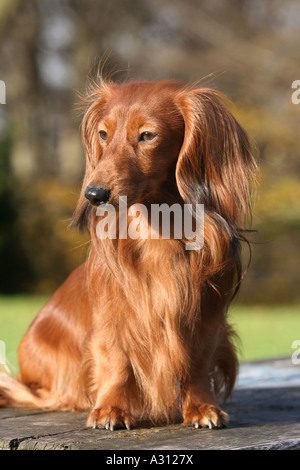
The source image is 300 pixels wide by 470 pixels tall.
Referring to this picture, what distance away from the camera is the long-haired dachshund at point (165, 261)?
263cm

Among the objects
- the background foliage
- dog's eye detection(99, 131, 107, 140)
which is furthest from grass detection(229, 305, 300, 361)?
dog's eye detection(99, 131, 107, 140)

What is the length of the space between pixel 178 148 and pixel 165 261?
1.48 feet

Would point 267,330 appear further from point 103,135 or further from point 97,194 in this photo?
point 97,194

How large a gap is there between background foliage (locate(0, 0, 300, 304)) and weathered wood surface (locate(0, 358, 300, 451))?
9667 millimetres

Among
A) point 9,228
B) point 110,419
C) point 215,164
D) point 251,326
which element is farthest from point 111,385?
point 9,228

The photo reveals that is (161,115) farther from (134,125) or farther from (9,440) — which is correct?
(9,440)

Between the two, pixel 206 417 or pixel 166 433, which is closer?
pixel 166 433

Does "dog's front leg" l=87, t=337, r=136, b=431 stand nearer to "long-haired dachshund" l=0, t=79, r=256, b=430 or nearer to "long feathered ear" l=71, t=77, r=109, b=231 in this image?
"long-haired dachshund" l=0, t=79, r=256, b=430

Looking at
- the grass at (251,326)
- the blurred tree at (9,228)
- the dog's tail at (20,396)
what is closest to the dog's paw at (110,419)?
the dog's tail at (20,396)

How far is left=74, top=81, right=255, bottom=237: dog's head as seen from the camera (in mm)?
2613

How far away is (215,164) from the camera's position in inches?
106

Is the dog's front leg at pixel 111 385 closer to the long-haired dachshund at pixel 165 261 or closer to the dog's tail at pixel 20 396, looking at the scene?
the long-haired dachshund at pixel 165 261

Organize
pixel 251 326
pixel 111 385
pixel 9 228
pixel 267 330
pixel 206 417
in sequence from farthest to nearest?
pixel 9 228, pixel 251 326, pixel 267 330, pixel 111 385, pixel 206 417

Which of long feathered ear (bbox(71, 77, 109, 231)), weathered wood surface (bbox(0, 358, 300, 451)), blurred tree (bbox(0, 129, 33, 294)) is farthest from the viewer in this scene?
blurred tree (bbox(0, 129, 33, 294))
